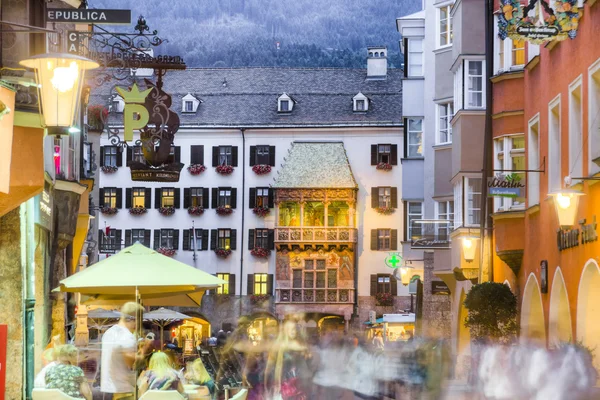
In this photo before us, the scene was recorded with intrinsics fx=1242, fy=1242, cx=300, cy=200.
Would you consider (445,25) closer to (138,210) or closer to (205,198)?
(205,198)

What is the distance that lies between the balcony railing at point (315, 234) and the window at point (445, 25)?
31.0m

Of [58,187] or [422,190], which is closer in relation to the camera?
[58,187]

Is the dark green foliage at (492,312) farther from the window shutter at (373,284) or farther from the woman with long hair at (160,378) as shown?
the window shutter at (373,284)

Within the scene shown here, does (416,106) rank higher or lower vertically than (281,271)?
higher

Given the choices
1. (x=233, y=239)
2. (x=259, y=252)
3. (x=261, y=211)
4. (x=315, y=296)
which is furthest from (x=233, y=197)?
(x=315, y=296)

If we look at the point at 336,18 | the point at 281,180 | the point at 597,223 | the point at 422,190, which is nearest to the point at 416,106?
the point at 422,190

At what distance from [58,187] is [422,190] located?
23448 millimetres

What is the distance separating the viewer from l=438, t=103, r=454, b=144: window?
3644 centimetres

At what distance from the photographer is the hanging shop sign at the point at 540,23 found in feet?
58.9

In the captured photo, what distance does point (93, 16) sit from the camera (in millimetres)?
13922

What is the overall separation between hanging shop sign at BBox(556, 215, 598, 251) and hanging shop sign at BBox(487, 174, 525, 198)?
115 centimetres

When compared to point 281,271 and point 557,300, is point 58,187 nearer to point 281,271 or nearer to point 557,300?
point 557,300

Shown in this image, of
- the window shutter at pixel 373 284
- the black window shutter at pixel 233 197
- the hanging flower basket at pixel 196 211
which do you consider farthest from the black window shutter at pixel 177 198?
the window shutter at pixel 373 284

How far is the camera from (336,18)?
146 m
